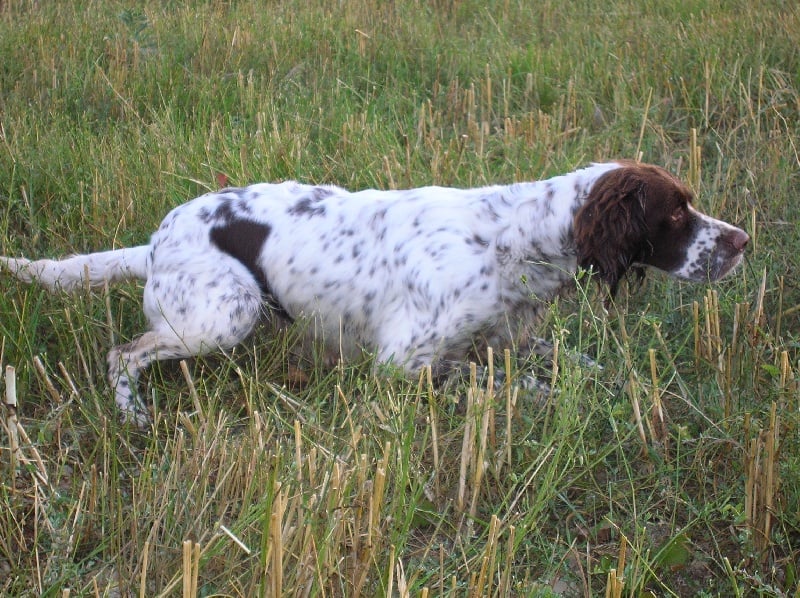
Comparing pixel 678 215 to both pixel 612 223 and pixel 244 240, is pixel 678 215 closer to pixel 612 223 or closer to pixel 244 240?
pixel 612 223

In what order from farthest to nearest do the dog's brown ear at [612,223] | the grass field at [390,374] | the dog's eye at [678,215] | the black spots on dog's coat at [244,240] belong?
1. the black spots on dog's coat at [244,240]
2. the dog's eye at [678,215]
3. the dog's brown ear at [612,223]
4. the grass field at [390,374]

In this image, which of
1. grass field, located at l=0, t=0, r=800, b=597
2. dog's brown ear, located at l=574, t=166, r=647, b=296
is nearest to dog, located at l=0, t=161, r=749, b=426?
dog's brown ear, located at l=574, t=166, r=647, b=296

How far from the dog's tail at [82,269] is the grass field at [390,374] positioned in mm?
101

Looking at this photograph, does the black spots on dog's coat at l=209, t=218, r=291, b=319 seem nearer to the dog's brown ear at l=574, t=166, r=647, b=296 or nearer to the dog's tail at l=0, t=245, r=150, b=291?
the dog's tail at l=0, t=245, r=150, b=291

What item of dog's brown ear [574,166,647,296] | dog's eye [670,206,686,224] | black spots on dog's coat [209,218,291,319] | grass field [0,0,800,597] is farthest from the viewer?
black spots on dog's coat [209,218,291,319]

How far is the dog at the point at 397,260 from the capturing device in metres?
3.57

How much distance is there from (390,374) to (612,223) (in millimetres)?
967

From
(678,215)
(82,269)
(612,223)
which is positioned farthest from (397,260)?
(82,269)

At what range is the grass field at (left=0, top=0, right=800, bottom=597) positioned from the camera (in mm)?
2396

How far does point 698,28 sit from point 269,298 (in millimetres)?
3706

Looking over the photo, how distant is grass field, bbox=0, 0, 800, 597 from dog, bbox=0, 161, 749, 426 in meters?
0.15

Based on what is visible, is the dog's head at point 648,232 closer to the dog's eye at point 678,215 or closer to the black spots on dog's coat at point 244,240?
the dog's eye at point 678,215

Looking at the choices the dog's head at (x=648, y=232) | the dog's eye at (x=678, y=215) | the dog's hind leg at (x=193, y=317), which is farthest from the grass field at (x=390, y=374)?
the dog's eye at (x=678, y=215)

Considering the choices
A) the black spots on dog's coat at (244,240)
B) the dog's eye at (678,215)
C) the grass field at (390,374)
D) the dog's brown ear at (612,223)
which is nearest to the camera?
the grass field at (390,374)
